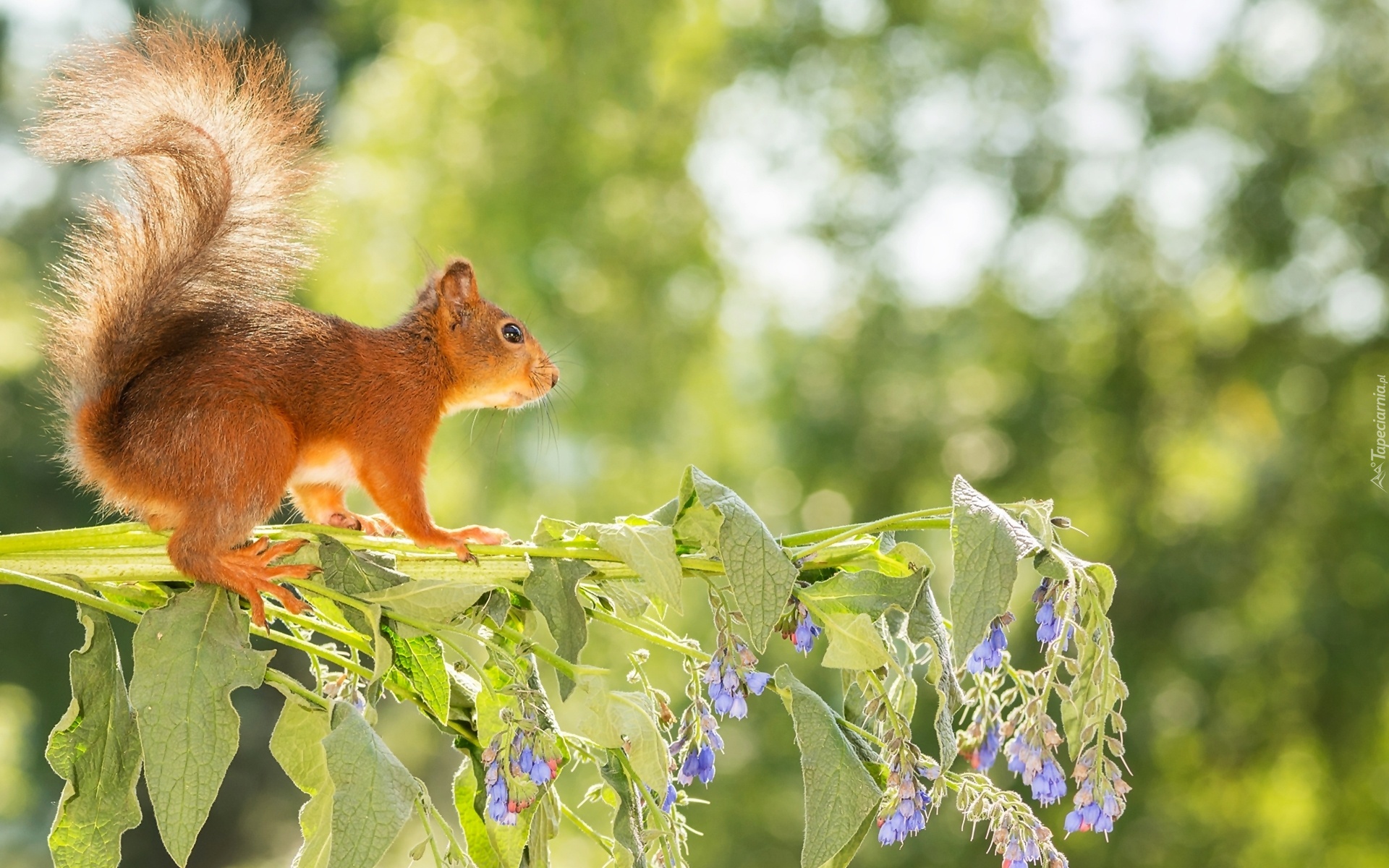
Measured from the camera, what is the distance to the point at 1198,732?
5352 millimetres

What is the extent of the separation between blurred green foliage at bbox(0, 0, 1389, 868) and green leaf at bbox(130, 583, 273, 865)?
4.05m

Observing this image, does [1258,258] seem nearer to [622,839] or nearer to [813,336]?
[813,336]

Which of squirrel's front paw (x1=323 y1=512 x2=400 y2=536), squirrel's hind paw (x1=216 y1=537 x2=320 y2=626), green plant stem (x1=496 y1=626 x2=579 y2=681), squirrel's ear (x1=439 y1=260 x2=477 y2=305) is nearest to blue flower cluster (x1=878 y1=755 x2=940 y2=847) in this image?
green plant stem (x1=496 y1=626 x2=579 y2=681)

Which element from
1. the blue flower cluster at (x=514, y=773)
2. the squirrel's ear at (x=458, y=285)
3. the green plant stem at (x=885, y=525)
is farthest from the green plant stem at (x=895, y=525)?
the squirrel's ear at (x=458, y=285)

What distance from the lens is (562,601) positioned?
2.99 ft

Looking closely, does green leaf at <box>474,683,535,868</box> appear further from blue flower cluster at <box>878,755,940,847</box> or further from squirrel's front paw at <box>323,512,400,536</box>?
squirrel's front paw at <box>323,512,400,536</box>

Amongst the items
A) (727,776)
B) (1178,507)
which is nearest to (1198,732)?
(1178,507)

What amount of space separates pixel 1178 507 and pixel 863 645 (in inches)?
196

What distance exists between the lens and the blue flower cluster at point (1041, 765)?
874mm

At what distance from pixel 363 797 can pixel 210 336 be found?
584 millimetres

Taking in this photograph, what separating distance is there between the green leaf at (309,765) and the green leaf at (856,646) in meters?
0.36

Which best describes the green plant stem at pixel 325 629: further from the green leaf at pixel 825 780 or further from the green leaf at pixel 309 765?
the green leaf at pixel 825 780

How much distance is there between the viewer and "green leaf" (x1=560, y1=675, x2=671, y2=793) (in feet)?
2.79

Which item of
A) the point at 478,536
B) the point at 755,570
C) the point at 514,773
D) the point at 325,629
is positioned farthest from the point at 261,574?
the point at 755,570
